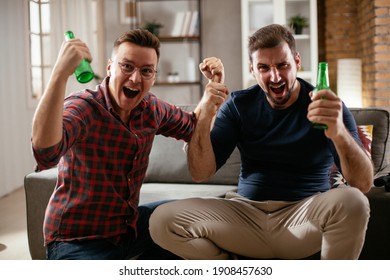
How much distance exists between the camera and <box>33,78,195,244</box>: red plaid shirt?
4.24ft

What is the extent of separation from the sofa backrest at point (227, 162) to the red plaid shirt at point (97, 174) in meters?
0.77

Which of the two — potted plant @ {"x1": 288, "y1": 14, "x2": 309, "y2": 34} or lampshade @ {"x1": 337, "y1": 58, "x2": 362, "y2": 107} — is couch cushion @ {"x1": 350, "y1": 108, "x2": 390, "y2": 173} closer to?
lampshade @ {"x1": 337, "y1": 58, "x2": 362, "y2": 107}

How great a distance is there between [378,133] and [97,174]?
4.05 feet

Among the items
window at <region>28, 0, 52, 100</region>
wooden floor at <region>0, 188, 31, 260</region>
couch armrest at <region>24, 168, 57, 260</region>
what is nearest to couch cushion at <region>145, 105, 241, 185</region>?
couch armrest at <region>24, 168, 57, 260</region>

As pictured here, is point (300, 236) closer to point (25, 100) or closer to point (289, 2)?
point (25, 100)

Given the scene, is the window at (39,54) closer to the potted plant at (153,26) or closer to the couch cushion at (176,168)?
the potted plant at (153,26)

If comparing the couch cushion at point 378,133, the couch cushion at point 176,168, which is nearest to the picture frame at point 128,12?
the couch cushion at point 176,168

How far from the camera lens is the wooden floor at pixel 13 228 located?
6.25 feet

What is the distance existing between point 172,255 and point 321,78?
2.08 feet

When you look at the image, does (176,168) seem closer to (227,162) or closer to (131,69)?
(227,162)

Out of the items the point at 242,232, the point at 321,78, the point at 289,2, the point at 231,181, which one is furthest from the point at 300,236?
the point at 289,2

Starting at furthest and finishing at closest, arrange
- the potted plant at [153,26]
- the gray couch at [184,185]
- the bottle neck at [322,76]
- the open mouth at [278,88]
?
the potted plant at [153,26] → the gray couch at [184,185] → the open mouth at [278,88] → the bottle neck at [322,76]

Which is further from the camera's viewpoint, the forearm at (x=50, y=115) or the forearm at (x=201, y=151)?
the forearm at (x=201, y=151)

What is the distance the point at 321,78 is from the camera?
48.9 inches
